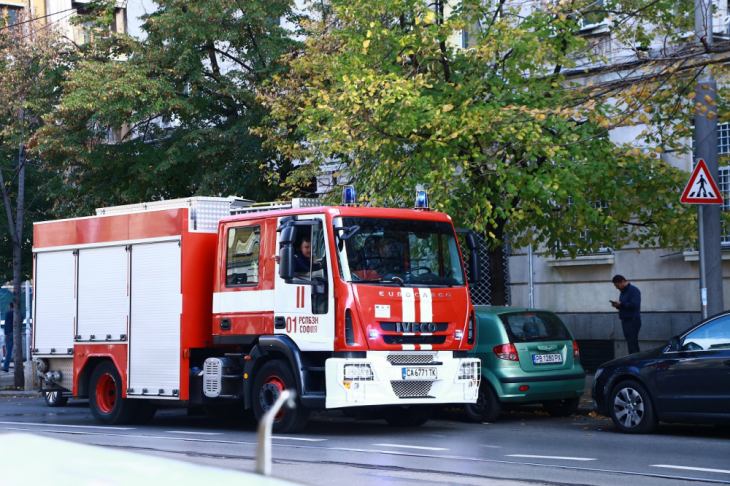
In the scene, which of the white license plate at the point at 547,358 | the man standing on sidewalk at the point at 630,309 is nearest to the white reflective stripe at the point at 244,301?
the white license plate at the point at 547,358

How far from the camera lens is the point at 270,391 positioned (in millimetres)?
12117

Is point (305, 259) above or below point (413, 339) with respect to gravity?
above

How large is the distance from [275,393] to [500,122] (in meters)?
5.02

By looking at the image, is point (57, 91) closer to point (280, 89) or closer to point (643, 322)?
point (280, 89)

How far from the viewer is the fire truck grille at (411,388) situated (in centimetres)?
1163

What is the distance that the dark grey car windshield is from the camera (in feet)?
44.6

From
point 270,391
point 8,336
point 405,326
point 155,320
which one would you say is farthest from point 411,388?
point 8,336

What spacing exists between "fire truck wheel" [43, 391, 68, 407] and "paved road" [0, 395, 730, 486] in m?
2.31

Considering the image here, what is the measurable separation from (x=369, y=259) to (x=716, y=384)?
13.2 ft

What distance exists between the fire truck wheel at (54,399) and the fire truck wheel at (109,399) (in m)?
3.28

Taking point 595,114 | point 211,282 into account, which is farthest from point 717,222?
point 211,282

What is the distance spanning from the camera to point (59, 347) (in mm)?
14914

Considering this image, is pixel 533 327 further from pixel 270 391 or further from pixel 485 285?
pixel 485 285

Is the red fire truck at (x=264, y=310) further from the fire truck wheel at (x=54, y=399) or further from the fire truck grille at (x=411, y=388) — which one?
the fire truck wheel at (x=54, y=399)
